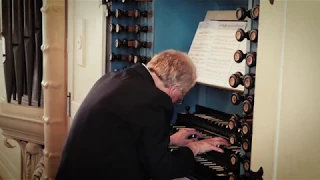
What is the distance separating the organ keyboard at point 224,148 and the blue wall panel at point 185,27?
8 cm

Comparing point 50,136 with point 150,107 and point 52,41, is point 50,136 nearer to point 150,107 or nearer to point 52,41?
point 52,41

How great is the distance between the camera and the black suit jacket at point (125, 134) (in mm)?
1726

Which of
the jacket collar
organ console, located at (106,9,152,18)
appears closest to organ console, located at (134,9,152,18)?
organ console, located at (106,9,152,18)

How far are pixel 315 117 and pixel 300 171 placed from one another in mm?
179

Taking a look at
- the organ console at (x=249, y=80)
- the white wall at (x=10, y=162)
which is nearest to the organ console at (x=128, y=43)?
the organ console at (x=249, y=80)

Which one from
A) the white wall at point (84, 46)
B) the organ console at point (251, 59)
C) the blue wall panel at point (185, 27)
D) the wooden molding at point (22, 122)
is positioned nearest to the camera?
the organ console at point (251, 59)

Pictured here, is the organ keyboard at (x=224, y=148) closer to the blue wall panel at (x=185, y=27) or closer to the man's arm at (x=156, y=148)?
the blue wall panel at (x=185, y=27)

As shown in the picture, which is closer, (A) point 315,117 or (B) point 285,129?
(A) point 315,117

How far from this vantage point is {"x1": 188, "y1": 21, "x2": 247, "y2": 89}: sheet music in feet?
7.54

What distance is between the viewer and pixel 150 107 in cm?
172

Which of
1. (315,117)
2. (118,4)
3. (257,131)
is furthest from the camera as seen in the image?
(118,4)

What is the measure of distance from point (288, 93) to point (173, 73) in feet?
1.68

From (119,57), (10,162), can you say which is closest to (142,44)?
(119,57)

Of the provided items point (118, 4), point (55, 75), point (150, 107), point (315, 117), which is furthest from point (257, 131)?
point (55, 75)
